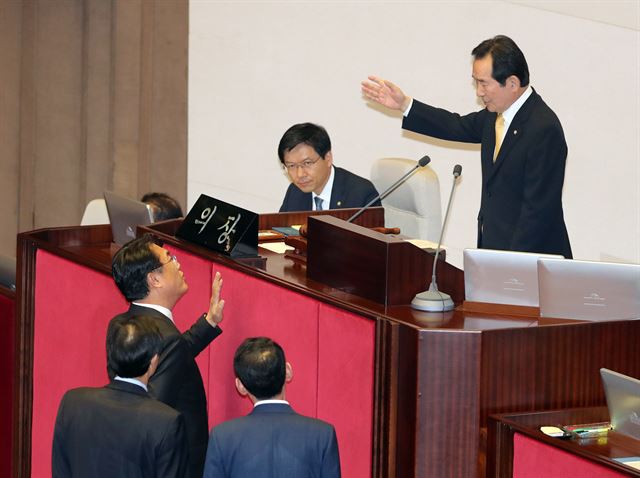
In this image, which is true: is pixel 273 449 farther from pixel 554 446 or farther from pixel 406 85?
pixel 406 85

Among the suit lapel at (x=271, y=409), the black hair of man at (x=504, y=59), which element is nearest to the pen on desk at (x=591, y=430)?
the suit lapel at (x=271, y=409)

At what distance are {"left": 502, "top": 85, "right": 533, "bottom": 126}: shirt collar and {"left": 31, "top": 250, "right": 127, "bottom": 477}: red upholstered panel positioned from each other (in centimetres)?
150

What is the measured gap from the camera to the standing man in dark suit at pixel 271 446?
3.11 m

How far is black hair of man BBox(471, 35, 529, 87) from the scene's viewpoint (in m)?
4.40

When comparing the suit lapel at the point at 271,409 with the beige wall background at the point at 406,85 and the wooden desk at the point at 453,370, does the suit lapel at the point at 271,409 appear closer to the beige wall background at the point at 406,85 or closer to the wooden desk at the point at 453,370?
the wooden desk at the point at 453,370

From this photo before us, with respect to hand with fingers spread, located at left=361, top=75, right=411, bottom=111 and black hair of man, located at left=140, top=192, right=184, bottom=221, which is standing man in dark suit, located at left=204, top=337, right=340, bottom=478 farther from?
black hair of man, located at left=140, top=192, right=184, bottom=221

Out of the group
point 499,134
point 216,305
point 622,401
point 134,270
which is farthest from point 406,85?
point 622,401

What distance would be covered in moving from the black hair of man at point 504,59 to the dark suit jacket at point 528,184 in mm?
125

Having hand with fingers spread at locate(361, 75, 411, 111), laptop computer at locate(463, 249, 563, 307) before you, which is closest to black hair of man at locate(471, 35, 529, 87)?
hand with fingers spread at locate(361, 75, 411, 111)

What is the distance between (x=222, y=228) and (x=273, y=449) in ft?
3.71

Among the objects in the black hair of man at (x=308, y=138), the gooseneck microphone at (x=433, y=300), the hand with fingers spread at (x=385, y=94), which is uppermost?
the hand with fingers spread at (x=385, y=94)

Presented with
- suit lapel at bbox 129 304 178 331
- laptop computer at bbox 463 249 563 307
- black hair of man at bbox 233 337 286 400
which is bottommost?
black hair of man at bbox 233 337 286 400

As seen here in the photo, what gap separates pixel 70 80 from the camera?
8414 millimetres

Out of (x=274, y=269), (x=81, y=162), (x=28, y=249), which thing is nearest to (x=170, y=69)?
(x=81, y=162)
